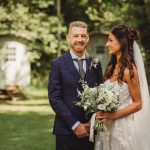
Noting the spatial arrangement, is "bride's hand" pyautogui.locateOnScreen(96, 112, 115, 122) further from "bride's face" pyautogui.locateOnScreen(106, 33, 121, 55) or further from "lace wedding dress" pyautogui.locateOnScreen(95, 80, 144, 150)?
"bride's face" pyautogui.locateOnScreen(106, 33, 121, 55)

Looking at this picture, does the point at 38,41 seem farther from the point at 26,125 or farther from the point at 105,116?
the point at 105,116

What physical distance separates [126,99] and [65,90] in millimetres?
691

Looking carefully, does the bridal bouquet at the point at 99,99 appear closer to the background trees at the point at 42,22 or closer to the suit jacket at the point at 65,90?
the suit jacket at the point at 65,90

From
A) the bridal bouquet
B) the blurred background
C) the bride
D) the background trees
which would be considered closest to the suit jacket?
the bridal bouquet

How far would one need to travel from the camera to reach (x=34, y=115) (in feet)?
57.6

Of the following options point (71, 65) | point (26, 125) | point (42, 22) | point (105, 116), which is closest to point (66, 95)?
point (71, 65)

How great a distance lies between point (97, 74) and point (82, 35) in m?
0.53

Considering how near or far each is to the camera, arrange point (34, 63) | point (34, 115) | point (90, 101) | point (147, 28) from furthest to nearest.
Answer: point (34, 63) → point (147, 28) → point (34, 115) → point (90, 101)

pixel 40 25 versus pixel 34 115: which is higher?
pixel 40 25

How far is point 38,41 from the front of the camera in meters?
29.0

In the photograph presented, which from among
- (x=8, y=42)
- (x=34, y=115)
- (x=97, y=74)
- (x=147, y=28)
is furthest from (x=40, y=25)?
(x=97, y=74)

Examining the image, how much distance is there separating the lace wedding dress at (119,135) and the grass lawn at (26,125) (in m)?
5.30

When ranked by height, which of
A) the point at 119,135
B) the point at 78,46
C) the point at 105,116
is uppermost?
the point at 78,46

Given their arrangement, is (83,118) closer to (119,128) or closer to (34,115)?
(119,128)
